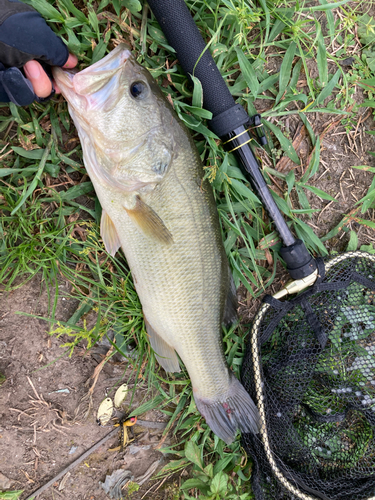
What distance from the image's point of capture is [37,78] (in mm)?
1877

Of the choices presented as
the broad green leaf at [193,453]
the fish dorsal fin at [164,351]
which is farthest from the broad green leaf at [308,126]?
the broad green leaf at [193,453]

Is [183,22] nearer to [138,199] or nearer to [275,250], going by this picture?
A: [138,199]

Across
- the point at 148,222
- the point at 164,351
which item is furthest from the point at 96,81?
the point at 164,351

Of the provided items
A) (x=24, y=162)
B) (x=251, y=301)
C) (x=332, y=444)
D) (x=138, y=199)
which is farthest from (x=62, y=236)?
(x=332, y=444)

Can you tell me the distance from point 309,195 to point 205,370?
5.62 ft

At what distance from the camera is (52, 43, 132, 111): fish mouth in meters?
1.89

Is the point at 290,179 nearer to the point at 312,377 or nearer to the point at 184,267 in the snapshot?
the point at 184,267

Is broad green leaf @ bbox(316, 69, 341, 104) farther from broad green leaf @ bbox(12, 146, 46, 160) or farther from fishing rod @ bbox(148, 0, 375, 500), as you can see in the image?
broad green leaf @ bbox(12, 146, 46, 160)

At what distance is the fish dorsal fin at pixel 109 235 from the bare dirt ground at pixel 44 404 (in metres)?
0.51

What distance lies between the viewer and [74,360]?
8.34 feet

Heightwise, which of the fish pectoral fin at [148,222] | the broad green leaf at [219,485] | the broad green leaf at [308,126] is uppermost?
the fish pectoral fin at [148,222]

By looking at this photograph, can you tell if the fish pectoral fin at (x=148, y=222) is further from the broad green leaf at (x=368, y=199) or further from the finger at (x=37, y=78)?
the broad green leaf at (x=368, y=199)

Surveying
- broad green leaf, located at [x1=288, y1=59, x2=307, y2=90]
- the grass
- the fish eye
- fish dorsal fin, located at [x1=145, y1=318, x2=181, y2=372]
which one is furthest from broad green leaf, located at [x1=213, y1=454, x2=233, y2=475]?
Result: broad green leaf, located at [x1=288, y1=59, x2=307, y2=90]

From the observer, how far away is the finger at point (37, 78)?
1.86 meters
